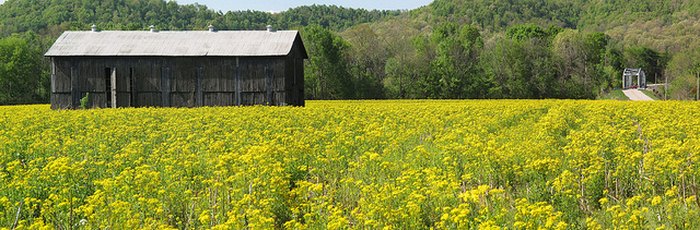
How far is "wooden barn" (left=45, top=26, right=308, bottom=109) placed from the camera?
41688 mm

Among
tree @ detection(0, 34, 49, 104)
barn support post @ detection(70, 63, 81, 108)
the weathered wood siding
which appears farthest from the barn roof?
tree @ detection(0, 34, 49, 104)

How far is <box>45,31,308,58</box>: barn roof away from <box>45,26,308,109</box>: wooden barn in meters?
0.06

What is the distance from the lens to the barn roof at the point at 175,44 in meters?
42.1

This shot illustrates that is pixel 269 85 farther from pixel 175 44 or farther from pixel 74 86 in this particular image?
pixel 74 86

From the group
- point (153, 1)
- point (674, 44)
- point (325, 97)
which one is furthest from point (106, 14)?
point (674, 44)

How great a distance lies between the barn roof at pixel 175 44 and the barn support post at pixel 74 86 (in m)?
1.04

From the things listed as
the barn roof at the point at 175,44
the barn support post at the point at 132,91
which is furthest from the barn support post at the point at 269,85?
the barn support post at the point at 132,91

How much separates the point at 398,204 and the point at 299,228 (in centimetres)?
192

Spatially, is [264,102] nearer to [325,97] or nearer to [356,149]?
[356,149]

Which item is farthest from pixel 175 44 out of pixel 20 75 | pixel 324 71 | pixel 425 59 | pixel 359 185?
pixel 425 59

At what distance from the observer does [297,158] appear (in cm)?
1156

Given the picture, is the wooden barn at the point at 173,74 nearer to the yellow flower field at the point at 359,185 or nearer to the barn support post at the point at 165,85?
the barn support post at the point at 165,85

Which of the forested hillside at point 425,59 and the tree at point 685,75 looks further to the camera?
the forested hillside at point 425,59

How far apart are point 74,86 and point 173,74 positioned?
20.9 feet
